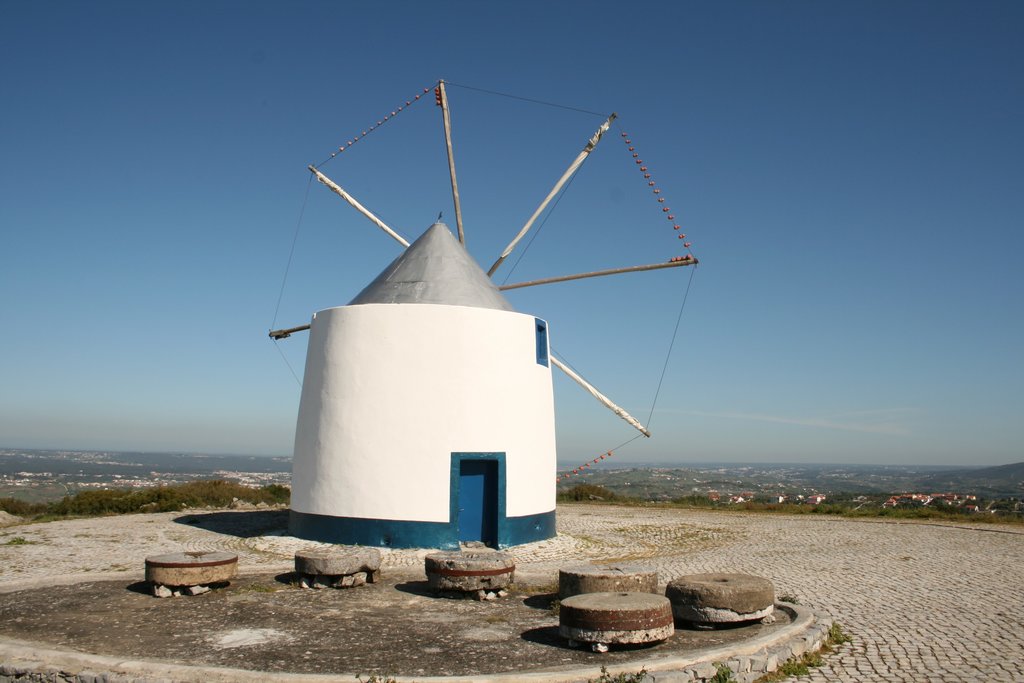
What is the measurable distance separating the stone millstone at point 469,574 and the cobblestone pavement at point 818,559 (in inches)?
50.8

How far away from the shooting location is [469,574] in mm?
9656

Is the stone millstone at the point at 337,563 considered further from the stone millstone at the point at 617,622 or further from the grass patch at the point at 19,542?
the grass patch at the point at 19,542

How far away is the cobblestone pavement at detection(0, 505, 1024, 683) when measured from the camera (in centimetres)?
746

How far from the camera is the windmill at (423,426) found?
13.4 m

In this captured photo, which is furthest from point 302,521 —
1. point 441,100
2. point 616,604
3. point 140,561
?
point 441,100

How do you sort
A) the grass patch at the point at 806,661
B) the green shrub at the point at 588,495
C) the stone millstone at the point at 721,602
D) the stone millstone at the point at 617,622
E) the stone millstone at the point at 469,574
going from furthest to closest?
the green shrub at the point at 588,495, the stone millstone at the point at 469,574, the stone millstone at the point at 721,602, the stone millstone at the point at 617,622, the grass patch at the point at 806,661

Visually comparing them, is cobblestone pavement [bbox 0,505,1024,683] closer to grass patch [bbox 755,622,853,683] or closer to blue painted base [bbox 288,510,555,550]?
grass patch [bbox 755,622,853,683]

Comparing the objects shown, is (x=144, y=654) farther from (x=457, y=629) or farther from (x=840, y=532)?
(x=840, y=532)

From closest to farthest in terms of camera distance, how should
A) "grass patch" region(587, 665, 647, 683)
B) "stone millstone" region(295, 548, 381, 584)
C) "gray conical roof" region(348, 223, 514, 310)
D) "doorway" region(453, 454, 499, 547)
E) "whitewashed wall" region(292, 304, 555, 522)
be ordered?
"grass patch" region(587, 665, 647, 683) < "stone millstone" region(295, 548, 381, 584) < "whitewashed wall" region(292, 304, 555, 522) < "doorway" region(453, 454, 499, 547) < "gray conical roof" region(348, 223, 514, 310)

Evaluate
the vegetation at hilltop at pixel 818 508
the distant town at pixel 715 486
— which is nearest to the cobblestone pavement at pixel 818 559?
the vegetation at hilltop at pixel 818 508

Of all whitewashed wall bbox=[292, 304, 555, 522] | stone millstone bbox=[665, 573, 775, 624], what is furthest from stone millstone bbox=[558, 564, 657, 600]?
whitewashed wall bbox=[292, 304, 555, 522]

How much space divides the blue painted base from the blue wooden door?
0.26m

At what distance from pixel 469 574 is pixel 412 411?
4453 millimetres

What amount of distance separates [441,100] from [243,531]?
10.7 meters
